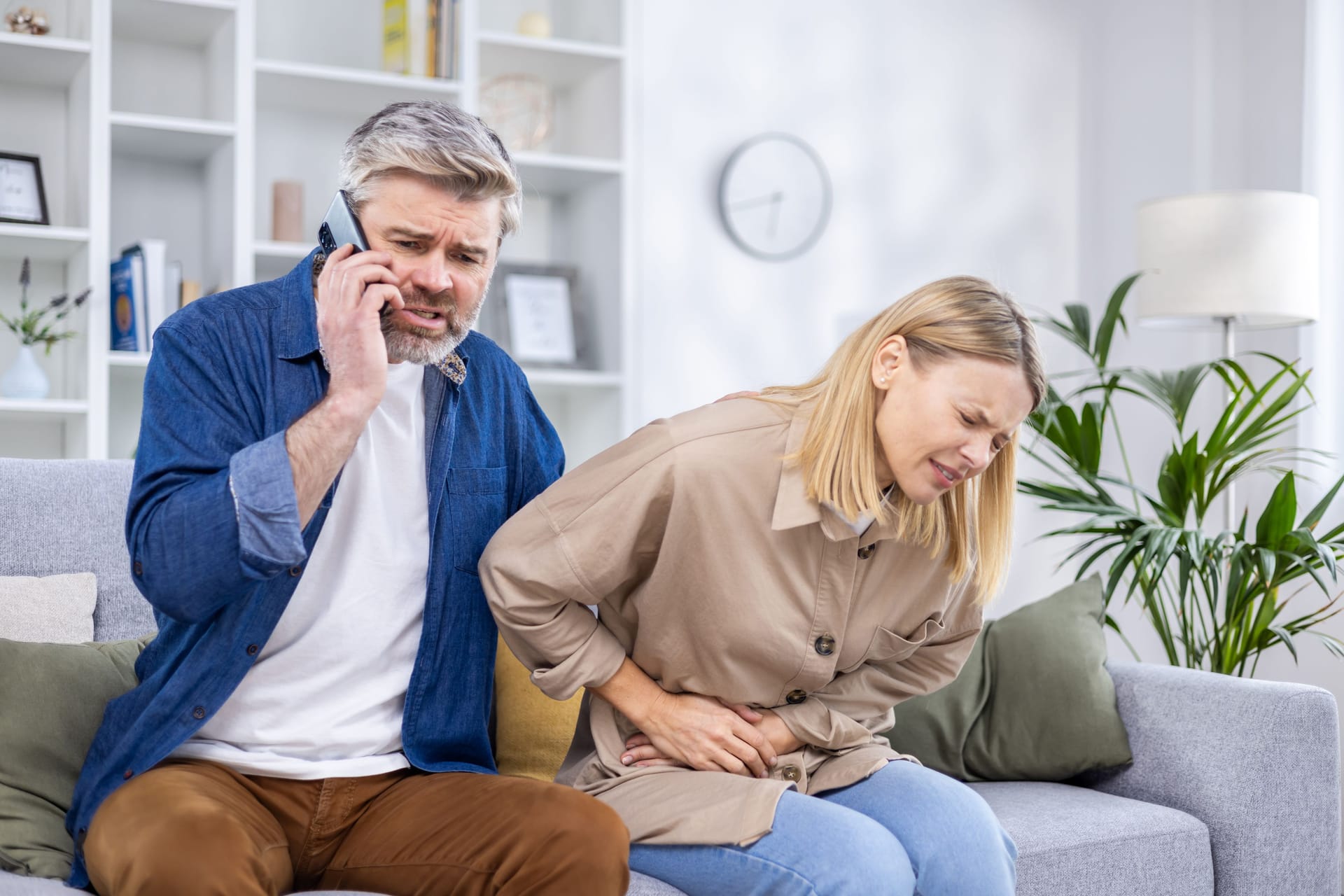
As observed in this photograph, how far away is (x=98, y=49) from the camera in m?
3.00

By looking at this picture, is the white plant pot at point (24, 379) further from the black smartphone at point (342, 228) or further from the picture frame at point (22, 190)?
the black smartphone at point (342, 228)

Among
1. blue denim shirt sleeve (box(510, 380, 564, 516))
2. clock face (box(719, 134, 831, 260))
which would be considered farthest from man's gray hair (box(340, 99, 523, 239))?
clock face (box(719, 134, 831, 260))

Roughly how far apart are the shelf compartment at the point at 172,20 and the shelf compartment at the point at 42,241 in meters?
0.51

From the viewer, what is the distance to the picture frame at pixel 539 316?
11.6ft

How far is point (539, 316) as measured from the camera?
3.59 m

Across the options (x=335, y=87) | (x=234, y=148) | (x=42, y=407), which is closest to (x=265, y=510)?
(x=42, y=407)

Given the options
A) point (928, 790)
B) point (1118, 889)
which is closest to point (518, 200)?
point (928, 790)

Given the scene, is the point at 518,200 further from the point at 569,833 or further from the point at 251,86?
the point at 251,86

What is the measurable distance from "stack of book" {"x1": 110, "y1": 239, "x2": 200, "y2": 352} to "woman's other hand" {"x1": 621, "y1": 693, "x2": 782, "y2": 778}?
77.5 inches

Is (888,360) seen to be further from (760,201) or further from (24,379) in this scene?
(760,201)

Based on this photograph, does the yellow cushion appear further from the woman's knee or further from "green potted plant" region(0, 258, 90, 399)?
"green potted plant" region(0, 258, 90, 399)

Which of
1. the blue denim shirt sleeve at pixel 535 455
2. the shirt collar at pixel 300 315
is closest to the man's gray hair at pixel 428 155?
the shirt collar at pixel 300 315

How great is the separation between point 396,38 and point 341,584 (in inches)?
92.2

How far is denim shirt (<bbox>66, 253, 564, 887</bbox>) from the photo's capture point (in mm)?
1264
